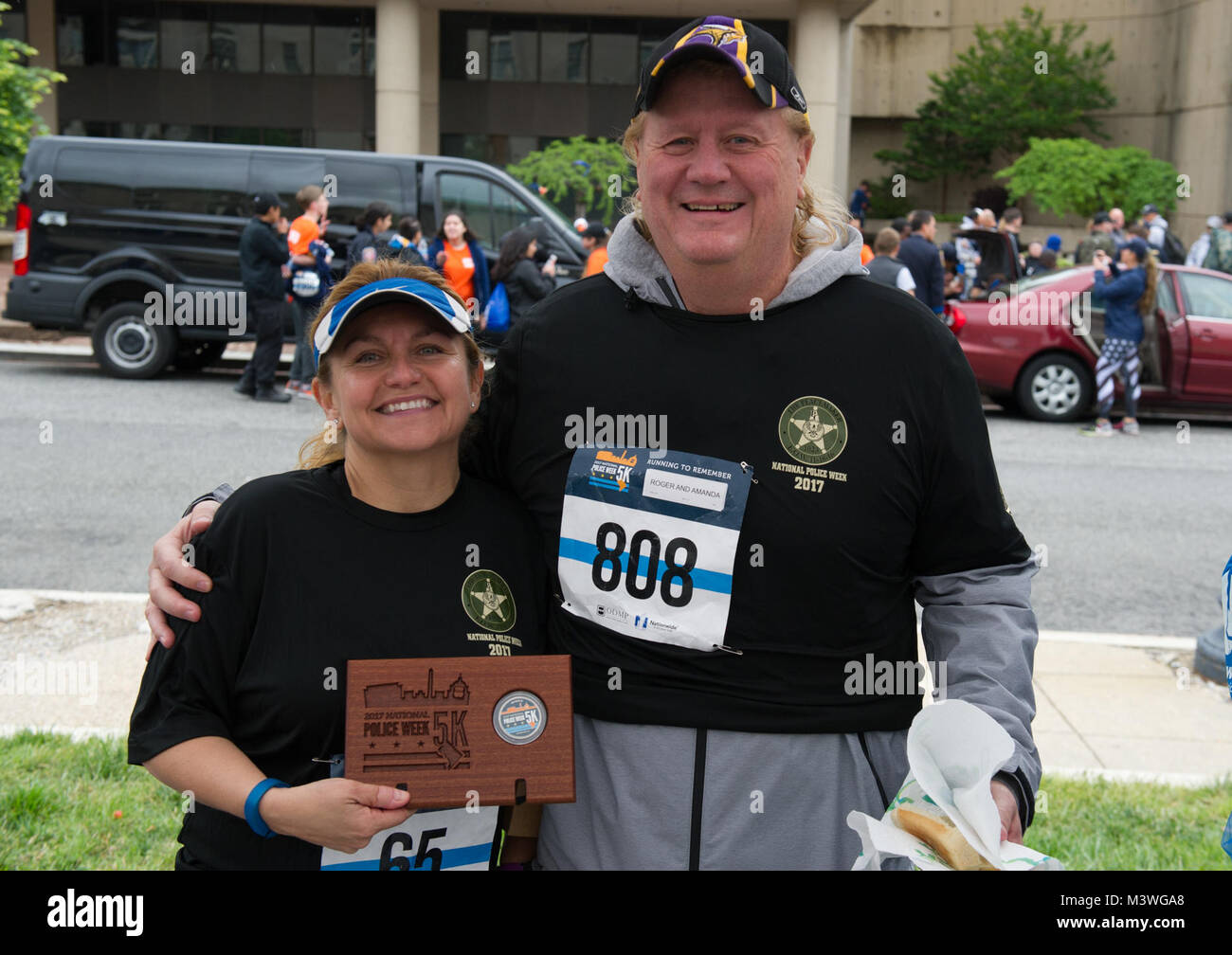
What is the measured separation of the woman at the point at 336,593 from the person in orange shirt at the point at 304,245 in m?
10.4

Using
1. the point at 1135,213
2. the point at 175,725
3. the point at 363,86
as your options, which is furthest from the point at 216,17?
the point at 175,725

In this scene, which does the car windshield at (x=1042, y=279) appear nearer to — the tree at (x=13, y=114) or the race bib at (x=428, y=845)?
the tree at (x=13, y=114)

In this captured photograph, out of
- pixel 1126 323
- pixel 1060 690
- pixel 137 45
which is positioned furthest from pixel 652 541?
pixel 137 45

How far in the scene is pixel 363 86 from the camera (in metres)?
34.4

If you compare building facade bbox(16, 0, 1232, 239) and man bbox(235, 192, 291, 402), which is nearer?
man bbox(235, 192, 291, 402)

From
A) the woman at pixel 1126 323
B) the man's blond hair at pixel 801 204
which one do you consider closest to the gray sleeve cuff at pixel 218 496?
the man's blond hair at pixel 801 204

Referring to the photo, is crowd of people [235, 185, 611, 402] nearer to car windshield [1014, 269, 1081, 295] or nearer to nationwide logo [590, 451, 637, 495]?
car windshield [1014, 269, 1081, 295]

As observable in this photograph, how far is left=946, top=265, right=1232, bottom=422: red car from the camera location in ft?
44.2

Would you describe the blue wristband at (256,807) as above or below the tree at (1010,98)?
below

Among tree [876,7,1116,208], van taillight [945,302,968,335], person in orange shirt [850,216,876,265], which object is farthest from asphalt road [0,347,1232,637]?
tree [876,7,1116,208]

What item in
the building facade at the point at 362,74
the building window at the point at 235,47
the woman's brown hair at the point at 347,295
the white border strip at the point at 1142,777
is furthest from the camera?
the building window at the point at 235,47

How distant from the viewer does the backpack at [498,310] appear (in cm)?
1270

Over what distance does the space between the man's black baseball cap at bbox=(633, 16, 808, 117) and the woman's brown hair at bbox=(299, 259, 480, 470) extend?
21.0 inches
